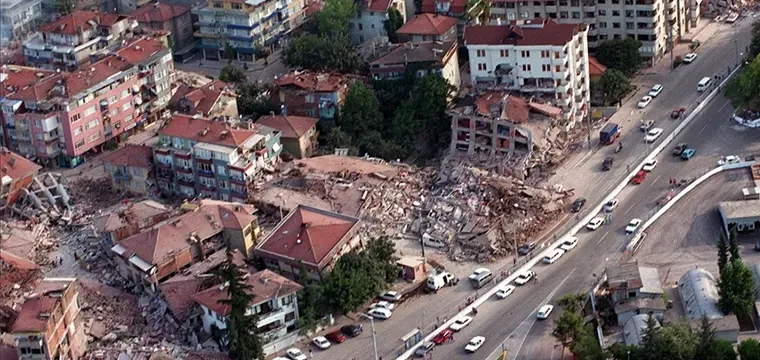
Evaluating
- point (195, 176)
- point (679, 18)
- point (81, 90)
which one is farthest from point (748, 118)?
point (81, 90)

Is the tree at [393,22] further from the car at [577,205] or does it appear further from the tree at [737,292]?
the tree at [737,292]

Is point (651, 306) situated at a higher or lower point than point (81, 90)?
lower

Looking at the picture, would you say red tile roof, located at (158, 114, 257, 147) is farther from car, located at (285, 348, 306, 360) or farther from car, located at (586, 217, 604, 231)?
car, located at (586, 217, 604, 231)

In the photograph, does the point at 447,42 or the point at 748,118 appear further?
the point at 447,42

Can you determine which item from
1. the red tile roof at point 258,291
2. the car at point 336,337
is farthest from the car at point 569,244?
the red tile roof at point 258,291

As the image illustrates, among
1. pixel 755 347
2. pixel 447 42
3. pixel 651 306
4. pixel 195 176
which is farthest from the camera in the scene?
pixel 447 42

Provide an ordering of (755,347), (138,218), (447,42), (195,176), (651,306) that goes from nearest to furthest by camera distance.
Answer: (755,347) → (651,306) → (138,218) → (195,176) → (447,42)

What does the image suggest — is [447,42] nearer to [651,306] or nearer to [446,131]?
[446,131]

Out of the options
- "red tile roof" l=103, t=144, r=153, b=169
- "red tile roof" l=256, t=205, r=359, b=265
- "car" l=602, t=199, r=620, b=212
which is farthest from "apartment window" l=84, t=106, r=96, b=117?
"car" l=602, t=199, r=620, b=212
